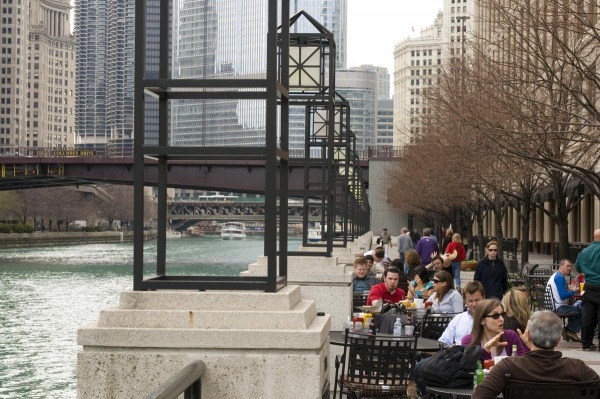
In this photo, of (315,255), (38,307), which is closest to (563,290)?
(315,255)

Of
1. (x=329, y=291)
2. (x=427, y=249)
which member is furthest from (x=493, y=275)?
(x=427, y=249)

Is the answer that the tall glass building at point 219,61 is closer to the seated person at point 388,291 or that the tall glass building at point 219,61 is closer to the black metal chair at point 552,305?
the seated person at point 388,291

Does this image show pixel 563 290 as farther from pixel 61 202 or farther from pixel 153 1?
pixel 61 202

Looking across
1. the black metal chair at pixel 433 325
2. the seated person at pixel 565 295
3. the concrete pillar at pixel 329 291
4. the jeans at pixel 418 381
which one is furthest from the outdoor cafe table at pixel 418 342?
the seated person at pixel 565 295

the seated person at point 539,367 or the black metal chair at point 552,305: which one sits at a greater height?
the seated person at point 539,367

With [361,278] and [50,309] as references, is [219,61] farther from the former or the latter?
[50,309]

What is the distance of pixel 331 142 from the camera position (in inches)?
794

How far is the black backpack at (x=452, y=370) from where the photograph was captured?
8.85 m

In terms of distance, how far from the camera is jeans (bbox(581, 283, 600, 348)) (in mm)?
17812

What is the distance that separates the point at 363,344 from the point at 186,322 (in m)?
4.31

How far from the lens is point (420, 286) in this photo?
19.2 m

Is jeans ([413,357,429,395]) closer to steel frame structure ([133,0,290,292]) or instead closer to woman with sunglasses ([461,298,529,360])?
woman with sunglasses ([461,298,529,360])

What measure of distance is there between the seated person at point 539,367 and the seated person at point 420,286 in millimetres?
10828

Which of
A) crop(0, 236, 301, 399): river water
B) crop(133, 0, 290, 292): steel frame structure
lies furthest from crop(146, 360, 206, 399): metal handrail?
crop(0, 236, 301, 399): river water
